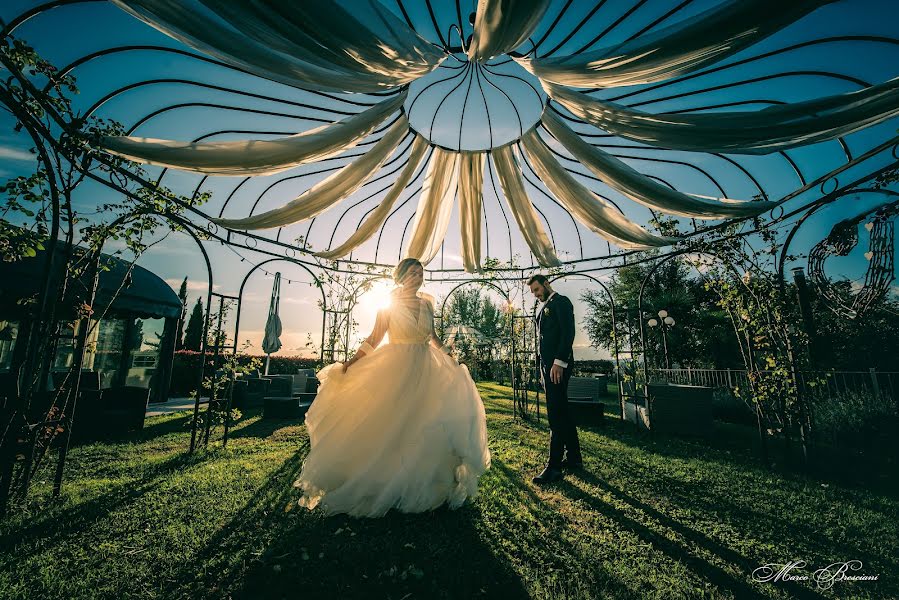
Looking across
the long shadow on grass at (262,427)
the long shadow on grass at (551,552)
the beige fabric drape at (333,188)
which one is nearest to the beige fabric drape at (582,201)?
the beige fabric drape at (333,188)

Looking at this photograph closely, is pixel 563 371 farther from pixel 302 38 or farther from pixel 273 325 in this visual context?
pixel 273 325

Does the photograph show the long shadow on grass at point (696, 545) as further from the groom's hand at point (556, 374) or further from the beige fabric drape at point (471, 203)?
the beige fabric drape at point (471, 203)

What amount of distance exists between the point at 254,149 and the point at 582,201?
390 centimetres

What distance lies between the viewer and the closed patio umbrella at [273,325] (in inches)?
458

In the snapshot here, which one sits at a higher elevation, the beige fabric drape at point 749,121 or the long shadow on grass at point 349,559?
the beige fabric drape at point 749,121

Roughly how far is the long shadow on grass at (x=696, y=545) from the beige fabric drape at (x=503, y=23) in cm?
374

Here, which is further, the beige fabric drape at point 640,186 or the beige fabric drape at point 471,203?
the beige fabric drape at point 471,203

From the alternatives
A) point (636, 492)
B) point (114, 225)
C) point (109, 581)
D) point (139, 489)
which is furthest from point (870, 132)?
point (139, 489)

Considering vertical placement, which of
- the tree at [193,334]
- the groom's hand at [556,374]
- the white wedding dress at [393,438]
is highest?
the tree at [193,334]

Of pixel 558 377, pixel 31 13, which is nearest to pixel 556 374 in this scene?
pixel 558 377

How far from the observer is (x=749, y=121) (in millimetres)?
2705

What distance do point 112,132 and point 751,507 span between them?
22.5 ft

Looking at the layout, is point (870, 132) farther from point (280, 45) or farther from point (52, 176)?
point (52, 176)

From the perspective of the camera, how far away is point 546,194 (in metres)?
5.66
